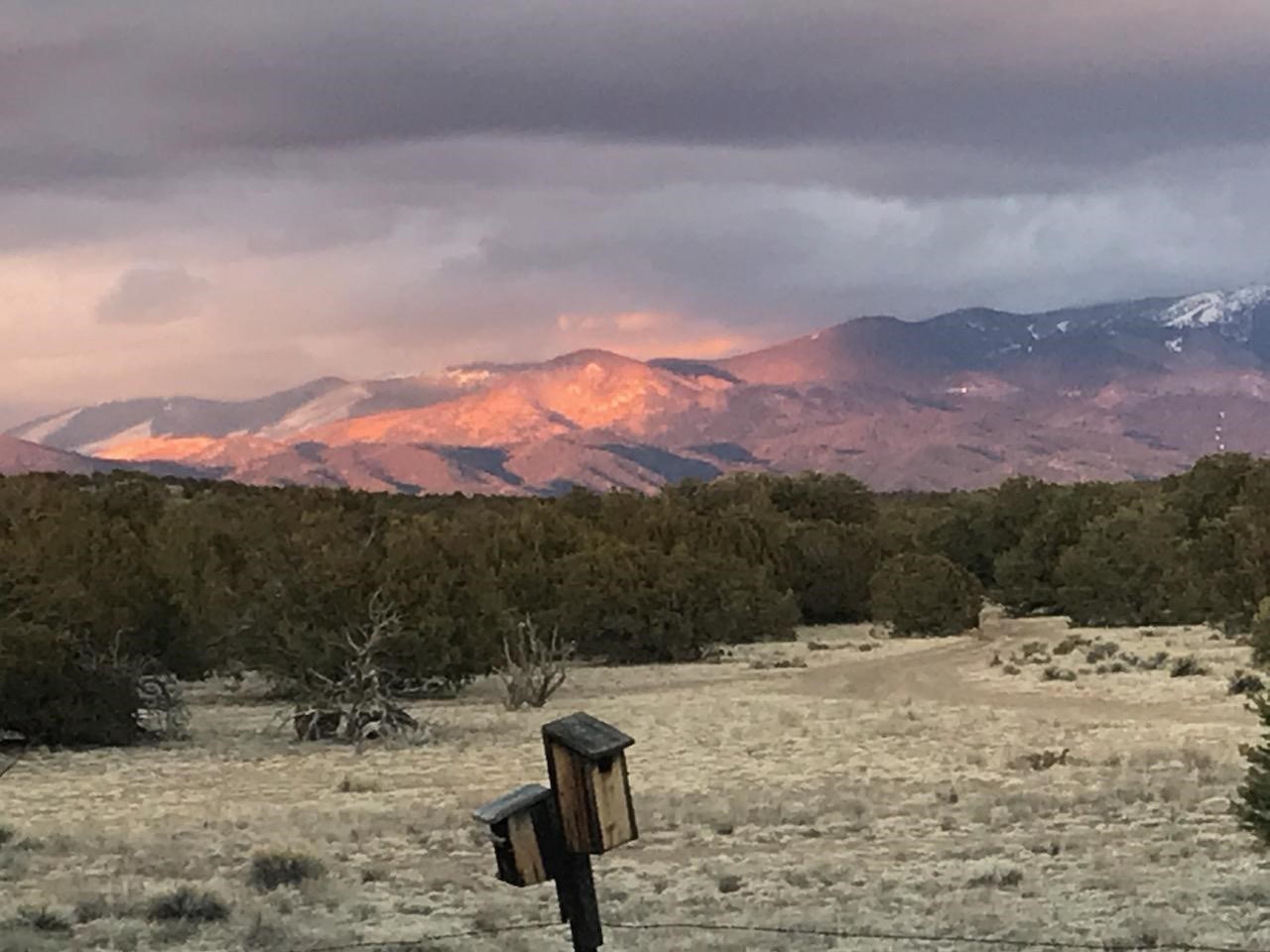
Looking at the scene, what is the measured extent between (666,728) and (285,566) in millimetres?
8332

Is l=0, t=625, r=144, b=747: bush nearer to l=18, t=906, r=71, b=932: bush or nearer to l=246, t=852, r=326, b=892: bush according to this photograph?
l=246, t=852, r=326, b=892: bush

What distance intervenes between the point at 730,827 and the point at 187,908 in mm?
5562

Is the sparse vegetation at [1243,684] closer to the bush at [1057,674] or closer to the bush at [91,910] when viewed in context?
the bush at [1057,674]

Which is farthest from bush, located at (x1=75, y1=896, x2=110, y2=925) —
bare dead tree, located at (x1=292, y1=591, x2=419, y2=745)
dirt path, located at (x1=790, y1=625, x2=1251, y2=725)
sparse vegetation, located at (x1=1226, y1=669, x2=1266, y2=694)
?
sparse vegetation, located at (x1=1226, y1=669, x2=1266, y2=694)

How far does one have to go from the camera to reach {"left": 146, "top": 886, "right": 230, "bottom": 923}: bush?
12586 mm

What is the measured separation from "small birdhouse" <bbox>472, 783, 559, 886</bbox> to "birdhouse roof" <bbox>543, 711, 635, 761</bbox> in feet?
0.72

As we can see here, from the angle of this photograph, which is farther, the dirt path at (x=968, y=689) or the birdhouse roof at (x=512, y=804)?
the dirt path at (x=968, y=689)

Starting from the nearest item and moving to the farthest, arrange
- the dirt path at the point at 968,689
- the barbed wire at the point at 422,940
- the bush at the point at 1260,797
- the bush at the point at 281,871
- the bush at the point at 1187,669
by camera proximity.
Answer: the bush at the point at 1260,797
the barbed wire at the point at 422,940
the bush at the point at 281,871
the dirt path at the point at 968,689
the bush at the point at 1187,669

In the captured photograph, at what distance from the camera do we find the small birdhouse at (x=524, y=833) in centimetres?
645

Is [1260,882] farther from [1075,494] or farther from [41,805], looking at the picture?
[1075,494]

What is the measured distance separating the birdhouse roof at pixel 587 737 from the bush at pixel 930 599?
130 feet

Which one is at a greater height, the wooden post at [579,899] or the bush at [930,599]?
the wooden post at [579,899]

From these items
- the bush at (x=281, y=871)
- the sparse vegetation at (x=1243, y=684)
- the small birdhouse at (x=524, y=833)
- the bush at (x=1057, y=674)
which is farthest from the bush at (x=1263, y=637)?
the bush at (x=1057, y=674)

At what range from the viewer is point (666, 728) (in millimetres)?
25281
